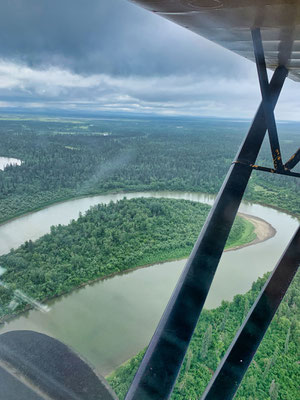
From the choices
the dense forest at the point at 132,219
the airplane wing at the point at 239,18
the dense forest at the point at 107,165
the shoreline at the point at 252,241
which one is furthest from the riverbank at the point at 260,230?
the airplane wing at the point at 239,18

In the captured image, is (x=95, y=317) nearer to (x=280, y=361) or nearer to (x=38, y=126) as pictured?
(x=280, y=361)

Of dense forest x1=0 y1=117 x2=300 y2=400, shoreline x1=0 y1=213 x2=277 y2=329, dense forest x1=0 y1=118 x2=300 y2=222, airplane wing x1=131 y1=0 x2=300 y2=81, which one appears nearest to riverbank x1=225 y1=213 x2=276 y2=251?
shoreline x1=0 y1=213 x2=277 y2=329

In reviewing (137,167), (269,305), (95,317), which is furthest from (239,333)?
(137,167)

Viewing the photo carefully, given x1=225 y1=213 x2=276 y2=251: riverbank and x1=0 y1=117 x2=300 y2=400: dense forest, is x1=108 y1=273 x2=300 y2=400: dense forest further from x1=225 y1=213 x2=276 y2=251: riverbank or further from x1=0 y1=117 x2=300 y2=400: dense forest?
x1=225 y1=213 x2=276 y2=251: riverbank

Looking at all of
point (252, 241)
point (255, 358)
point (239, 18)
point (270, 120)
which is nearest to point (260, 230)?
point (252, 241)

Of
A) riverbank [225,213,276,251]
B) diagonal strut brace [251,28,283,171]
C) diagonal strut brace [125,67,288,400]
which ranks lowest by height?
riverbank [225,213,276,251]

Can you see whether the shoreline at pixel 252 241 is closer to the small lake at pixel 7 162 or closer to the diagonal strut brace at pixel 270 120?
the small lake at pixel 7 162
